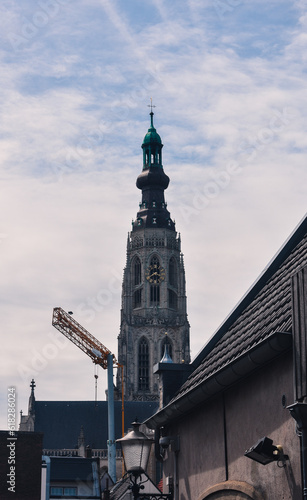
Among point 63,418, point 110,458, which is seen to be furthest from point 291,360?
point 63,418

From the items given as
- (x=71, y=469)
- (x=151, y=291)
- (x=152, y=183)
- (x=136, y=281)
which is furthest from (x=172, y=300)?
(x=71, y=469)

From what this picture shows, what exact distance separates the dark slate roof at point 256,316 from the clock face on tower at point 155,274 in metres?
121

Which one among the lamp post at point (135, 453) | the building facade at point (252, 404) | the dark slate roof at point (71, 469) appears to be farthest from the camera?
the dark slate roof at point (71, 469)

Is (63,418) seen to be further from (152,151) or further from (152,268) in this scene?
(152,151)

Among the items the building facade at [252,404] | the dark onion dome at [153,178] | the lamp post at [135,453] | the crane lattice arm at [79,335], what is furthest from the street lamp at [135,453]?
the dark onion dome at [153,178]

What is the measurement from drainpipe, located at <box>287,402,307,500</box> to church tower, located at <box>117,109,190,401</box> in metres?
115

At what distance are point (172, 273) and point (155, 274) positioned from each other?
3.56m

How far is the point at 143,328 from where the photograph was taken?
130 m

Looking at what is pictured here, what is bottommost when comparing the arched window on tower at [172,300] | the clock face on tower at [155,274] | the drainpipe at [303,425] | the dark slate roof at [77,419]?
the drainpipe at [303,425]

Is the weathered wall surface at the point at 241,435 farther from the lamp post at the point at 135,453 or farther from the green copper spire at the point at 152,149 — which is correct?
the green copper spire at the point at 152,149

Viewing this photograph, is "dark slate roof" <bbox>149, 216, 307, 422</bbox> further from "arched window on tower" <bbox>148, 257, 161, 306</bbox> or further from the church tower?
"arched window on tower" <bbox>148, 257, 161, 306</bbox>

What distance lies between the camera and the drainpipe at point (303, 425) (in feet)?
24.2

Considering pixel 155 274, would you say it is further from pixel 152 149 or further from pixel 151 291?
pixel 152 149

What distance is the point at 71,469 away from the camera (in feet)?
150
